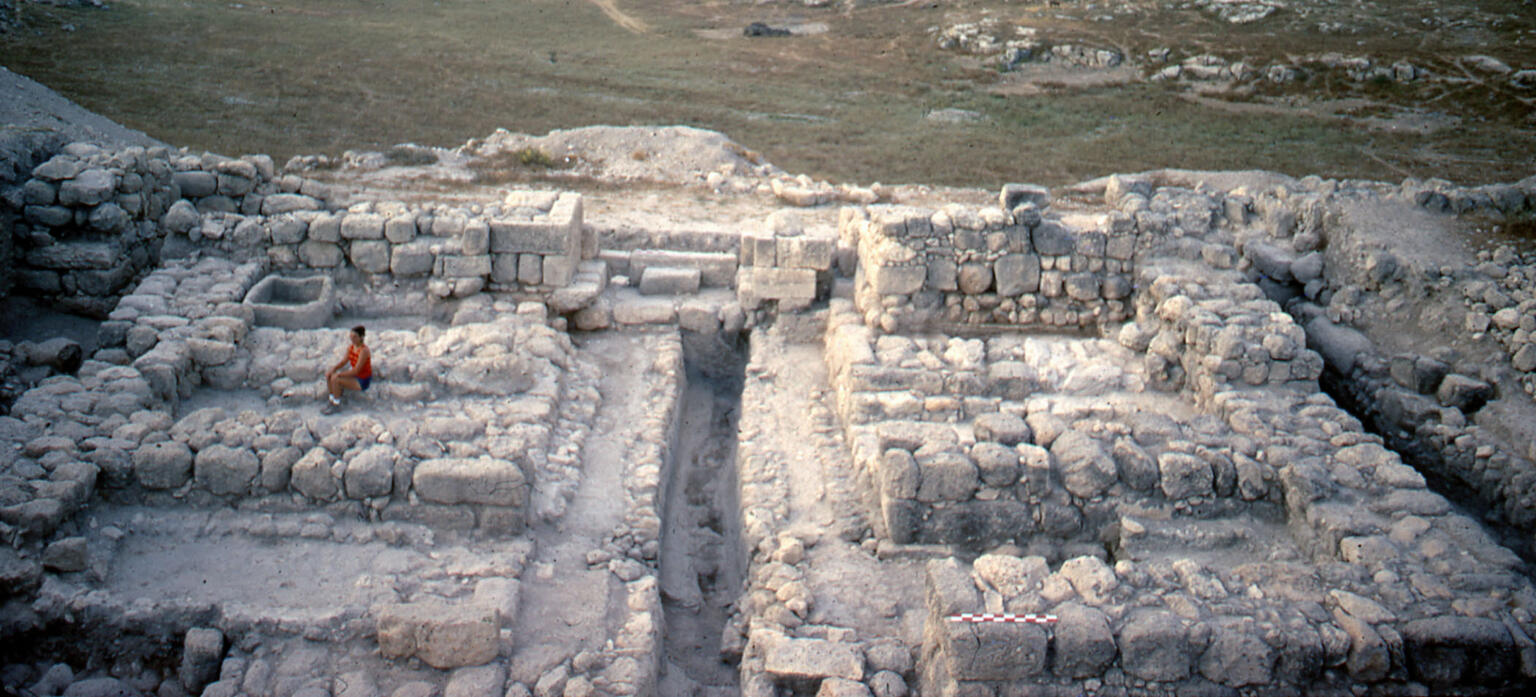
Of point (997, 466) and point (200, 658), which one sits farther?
point (997, 466)

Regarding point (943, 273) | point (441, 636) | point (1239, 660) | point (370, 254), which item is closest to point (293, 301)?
point (370, 254)

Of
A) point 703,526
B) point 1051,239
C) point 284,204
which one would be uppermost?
point 1051,239

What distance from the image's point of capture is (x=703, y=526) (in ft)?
29.1

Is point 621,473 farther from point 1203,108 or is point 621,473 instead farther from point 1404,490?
point 1203,108

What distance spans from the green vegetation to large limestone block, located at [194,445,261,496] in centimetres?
1041

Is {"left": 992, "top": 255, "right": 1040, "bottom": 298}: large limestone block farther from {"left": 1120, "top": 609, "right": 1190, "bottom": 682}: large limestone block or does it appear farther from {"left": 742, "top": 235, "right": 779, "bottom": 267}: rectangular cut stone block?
{"left": 1120, "top": 609, "right": 1190, "bottom": 682}: large limestone block

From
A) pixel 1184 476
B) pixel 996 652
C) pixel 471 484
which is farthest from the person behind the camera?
pixel 1184 476

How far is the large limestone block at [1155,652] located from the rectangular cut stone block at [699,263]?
24.4 ft

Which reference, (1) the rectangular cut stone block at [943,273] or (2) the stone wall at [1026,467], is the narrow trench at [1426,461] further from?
(1) the rectangular cut stone block at [943,273]

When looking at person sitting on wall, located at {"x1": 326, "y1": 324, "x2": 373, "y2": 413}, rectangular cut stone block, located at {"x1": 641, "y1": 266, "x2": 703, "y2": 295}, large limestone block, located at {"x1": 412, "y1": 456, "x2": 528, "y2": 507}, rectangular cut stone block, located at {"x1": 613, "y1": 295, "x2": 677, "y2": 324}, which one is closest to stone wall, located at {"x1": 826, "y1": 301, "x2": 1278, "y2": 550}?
large limestone block, located at {"x1": 412, "y1": 456, "x2": 528, "y2": 507}

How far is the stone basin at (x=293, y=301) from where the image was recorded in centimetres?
1037

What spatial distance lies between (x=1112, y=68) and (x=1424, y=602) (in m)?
24.8

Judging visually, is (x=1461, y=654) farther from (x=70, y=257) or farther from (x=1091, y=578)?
(x=70, y=257)

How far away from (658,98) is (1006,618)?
2170cm
